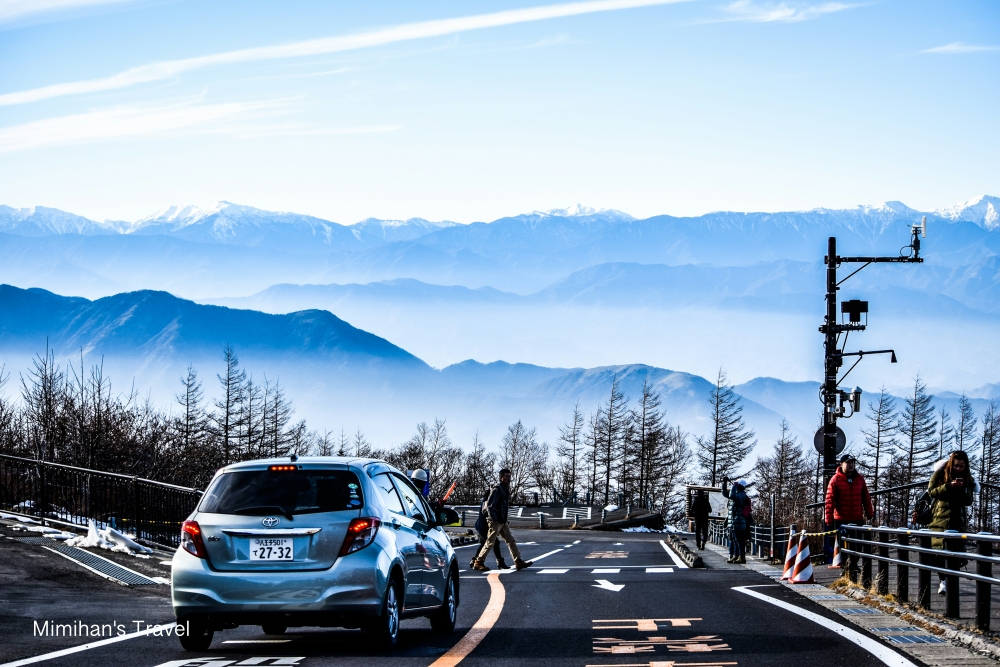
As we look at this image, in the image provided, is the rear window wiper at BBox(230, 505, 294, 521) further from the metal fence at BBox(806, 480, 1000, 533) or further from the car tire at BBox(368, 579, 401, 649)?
the metal fence at BBox(806, 480, 1000, 533)

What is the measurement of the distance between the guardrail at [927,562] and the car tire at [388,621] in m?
4.75

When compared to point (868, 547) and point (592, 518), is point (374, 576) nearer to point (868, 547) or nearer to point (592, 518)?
point (868, 547)

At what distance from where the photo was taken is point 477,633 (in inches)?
447

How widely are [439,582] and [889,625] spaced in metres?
4.30

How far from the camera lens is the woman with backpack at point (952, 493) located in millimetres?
14273

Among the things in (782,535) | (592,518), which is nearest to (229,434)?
(592,518)

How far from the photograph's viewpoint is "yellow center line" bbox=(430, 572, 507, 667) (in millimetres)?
9469

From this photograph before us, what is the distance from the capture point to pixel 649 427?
126750 mm

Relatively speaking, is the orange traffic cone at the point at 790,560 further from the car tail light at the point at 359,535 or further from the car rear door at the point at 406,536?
the car tail light at the point at 359,535

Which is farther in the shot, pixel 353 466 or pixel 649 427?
pixel 649 427

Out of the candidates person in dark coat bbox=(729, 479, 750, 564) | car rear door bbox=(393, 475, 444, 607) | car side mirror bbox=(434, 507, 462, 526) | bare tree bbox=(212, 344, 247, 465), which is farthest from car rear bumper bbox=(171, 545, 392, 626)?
bare tree bbox=(212, 344, 247, 465)

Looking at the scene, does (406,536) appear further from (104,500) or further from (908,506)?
(908,506)

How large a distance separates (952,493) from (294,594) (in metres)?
8.35

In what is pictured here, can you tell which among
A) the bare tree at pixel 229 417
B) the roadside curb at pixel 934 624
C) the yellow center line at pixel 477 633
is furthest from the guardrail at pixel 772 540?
the bare tree at pixel 229 417
